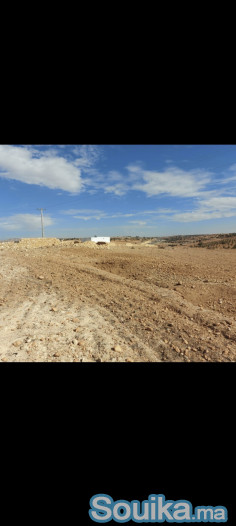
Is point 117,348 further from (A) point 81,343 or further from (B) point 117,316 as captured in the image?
(B) point 117,316

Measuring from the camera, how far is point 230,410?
5.18 feet

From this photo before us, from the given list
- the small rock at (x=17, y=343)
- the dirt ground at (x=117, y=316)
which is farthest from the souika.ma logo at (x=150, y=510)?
the small rock at (x=17, y=343)

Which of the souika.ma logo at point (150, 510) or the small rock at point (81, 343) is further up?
the small rock at point (81, 343)

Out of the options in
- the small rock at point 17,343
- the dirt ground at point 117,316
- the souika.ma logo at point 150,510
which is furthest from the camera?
the small rock at point 17,343

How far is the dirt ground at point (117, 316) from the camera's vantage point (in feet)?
8.68

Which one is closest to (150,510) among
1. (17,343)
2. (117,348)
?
(117,348)

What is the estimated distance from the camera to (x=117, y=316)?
12.4 feet

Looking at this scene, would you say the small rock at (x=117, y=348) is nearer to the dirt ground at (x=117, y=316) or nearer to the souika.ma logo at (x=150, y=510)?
the dirt ground at (x=117, y=316)

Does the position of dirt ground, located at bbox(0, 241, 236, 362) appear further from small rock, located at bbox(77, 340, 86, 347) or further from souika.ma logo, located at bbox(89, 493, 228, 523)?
souika.ma logo, located at bbox(89, 493, 228, 523)

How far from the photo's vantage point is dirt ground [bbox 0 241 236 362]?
264 cm

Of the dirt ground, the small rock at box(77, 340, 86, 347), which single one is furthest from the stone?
the small rock at box(77, 340, 86, 347)
